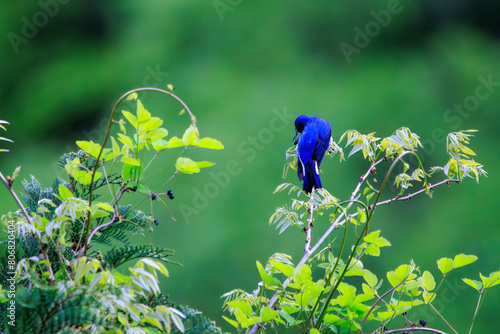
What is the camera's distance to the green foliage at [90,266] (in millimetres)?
454

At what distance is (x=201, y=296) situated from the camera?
2127mm

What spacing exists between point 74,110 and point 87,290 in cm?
243

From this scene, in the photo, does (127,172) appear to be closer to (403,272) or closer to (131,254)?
(131,254)

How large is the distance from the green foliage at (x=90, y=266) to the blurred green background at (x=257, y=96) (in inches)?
58.8

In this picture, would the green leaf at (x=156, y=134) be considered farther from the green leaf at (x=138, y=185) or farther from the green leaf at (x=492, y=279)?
the green leaf at (x=492, y=279)

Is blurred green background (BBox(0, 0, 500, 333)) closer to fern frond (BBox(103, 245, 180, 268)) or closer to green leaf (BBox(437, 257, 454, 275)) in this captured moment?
green leaf (BBox(437, 257, 454, 275))

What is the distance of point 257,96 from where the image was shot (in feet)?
8.07

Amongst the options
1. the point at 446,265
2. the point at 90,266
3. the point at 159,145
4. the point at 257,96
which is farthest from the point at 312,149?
the point at 257,96

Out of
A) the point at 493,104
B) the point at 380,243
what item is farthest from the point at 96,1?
the point at 380,243

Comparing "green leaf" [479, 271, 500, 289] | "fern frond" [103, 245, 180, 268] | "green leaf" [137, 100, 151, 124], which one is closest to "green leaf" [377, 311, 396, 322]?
"green leaf" [479, 271, 500, 289]

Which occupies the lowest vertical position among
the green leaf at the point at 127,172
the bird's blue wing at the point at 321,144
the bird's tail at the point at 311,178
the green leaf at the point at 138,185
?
the bird's tail at the point at 311,178

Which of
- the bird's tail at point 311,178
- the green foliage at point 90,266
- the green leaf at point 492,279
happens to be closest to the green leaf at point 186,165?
the green foliage at point 90,266

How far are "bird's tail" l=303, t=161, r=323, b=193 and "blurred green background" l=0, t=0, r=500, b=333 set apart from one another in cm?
88

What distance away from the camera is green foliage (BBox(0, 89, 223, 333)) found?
0.45 metres
